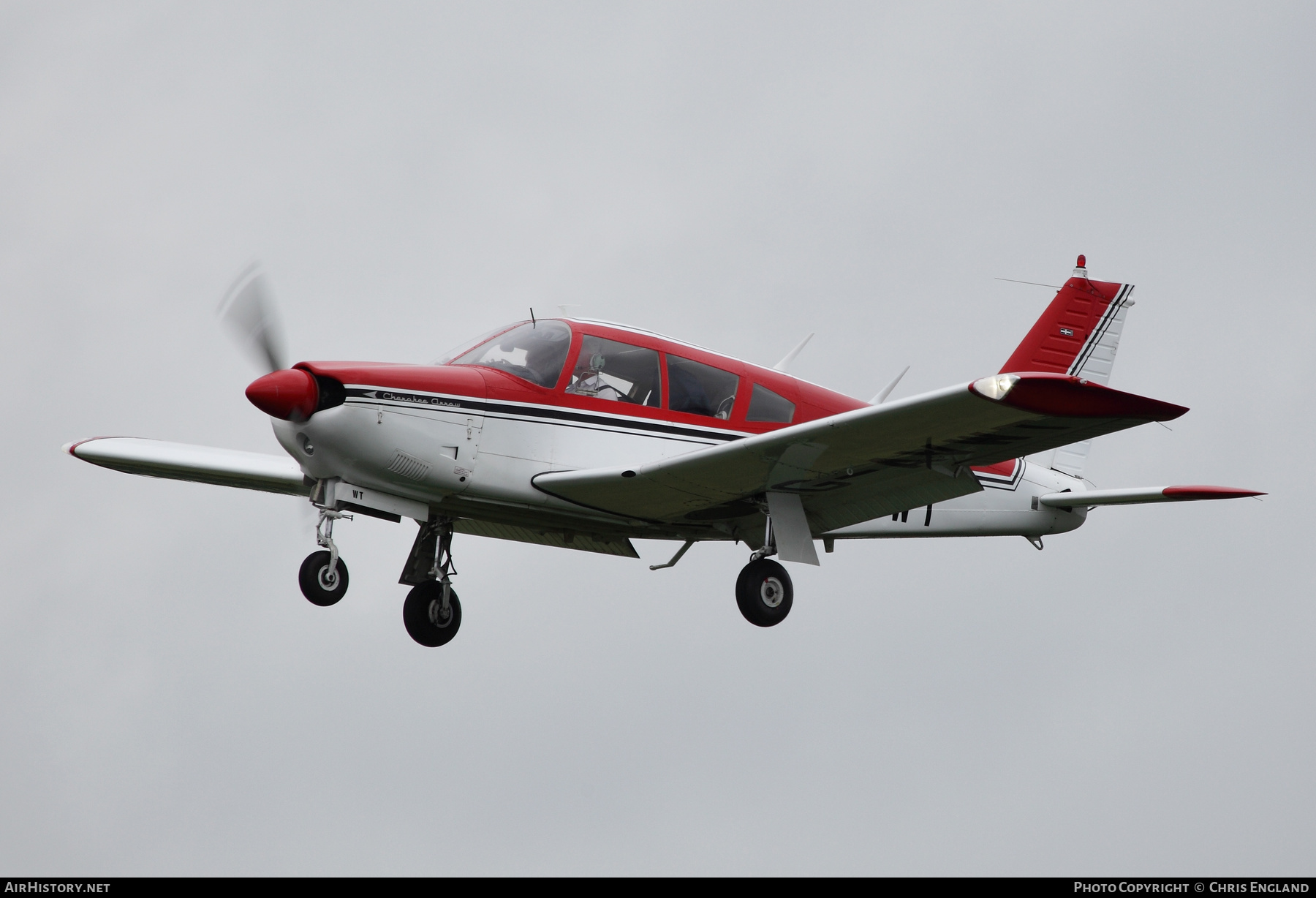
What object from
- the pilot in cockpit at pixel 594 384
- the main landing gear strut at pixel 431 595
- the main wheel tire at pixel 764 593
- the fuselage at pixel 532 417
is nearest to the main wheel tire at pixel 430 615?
the main landing gear strut at pixel 431 595

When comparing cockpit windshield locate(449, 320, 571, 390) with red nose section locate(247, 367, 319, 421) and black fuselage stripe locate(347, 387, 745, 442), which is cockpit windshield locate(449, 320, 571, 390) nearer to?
black fuselage stripe locate(347, 387, 745, 442)

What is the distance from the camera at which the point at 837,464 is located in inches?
464

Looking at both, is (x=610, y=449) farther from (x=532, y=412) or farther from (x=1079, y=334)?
(x=1079, y=334)

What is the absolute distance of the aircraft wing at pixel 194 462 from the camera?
14.2 meters

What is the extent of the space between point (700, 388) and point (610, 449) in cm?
111

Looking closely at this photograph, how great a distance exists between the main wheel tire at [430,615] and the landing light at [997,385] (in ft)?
19.5

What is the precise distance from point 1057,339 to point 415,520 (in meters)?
7.90

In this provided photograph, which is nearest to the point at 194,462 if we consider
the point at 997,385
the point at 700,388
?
the point at 700,388

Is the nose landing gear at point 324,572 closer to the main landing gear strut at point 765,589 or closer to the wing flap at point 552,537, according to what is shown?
the wing flap at point 552,537

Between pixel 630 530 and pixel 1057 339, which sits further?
pixel 1057 339

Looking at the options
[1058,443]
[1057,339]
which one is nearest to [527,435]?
[1058,443]

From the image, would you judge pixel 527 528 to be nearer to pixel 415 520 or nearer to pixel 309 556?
pixel 415 520
